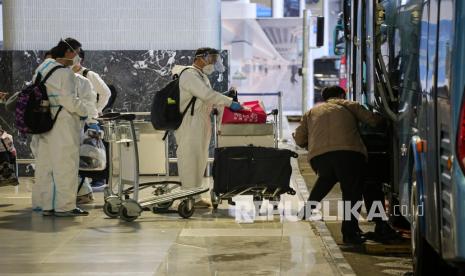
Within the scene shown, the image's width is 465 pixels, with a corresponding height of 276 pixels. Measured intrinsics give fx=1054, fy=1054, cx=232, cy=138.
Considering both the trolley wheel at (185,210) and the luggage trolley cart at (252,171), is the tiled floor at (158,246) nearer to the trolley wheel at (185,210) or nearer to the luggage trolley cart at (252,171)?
the trolley wheel at (185,210)

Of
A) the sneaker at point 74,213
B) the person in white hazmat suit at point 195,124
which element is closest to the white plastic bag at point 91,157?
the sneaker at point 74,213

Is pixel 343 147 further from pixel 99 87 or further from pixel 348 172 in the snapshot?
pixel 99 87

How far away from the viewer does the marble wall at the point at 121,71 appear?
1623cm

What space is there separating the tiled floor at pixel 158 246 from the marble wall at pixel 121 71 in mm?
4033

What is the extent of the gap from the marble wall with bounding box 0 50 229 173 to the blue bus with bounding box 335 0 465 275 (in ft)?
18.3

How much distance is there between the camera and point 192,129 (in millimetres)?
12180

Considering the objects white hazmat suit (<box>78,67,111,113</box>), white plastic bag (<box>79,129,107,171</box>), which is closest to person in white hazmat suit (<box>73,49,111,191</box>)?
white hazmat suit (<box>78,67,111,113</box>)

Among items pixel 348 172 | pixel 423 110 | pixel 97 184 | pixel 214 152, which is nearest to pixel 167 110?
pixel 214 152

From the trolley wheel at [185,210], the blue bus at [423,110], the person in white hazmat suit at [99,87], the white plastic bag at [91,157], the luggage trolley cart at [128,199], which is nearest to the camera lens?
the blue bus at [423,110]

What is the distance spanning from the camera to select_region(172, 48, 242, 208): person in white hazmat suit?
474 inches

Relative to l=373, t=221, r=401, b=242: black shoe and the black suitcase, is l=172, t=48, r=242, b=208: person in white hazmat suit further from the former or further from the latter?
l=373, t=221, r=401, b=242: black shoe

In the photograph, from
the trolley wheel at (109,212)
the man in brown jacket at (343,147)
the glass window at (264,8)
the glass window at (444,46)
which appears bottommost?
the trolley wheel at (109,212)

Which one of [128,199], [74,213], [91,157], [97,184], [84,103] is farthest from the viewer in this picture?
[97,184]

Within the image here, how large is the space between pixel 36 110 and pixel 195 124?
1.83 meters
